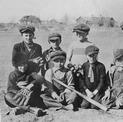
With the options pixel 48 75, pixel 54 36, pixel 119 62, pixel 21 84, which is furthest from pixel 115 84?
pixel 21 84

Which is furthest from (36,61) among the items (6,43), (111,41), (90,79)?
(111,41)

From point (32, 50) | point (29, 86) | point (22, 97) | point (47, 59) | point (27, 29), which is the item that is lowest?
point (22, 97)

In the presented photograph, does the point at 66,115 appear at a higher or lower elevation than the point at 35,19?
lower

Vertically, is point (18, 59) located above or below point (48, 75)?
above

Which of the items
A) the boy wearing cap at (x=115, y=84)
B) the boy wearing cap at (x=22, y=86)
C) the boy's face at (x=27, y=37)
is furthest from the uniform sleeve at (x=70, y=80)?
the boy's face at (x=27, y=37)

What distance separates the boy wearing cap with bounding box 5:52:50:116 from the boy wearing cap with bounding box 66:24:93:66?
0.51 metres

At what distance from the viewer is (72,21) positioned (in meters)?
4.34

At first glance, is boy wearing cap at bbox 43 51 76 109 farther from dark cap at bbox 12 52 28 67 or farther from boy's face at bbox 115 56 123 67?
boy's face at bbox 115 56 123 67

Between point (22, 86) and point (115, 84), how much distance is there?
4.19 feet

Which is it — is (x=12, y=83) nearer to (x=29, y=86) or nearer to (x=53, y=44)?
(x=29, y=86)

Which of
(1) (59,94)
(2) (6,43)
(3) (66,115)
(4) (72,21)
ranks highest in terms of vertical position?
(4) (72,21)

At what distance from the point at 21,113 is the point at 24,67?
625mm

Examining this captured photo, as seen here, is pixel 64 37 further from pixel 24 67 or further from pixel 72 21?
pixel 24 67

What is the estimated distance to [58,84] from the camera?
4051mm
